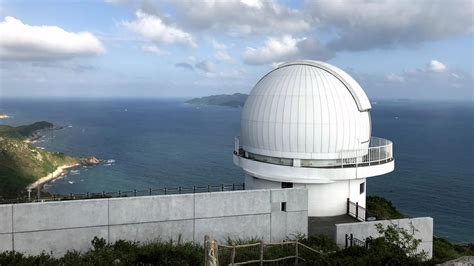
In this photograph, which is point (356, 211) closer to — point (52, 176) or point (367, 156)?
point (367, 156)

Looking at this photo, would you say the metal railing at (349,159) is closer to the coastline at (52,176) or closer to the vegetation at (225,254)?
the vegetation at (225,254)

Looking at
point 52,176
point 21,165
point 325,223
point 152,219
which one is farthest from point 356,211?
point 21,165

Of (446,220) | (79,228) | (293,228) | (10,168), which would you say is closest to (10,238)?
(79,228)

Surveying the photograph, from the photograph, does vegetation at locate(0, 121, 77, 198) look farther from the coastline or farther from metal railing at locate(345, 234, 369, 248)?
metal railing at locate(345, 234, 369, 248)

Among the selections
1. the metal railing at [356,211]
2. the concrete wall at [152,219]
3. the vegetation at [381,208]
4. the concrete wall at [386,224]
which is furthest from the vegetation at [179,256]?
the vegetation at [381,208]

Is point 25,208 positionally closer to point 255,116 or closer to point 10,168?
point 255,116

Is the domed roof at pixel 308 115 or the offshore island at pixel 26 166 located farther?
the offshore island at pixel 26 166
